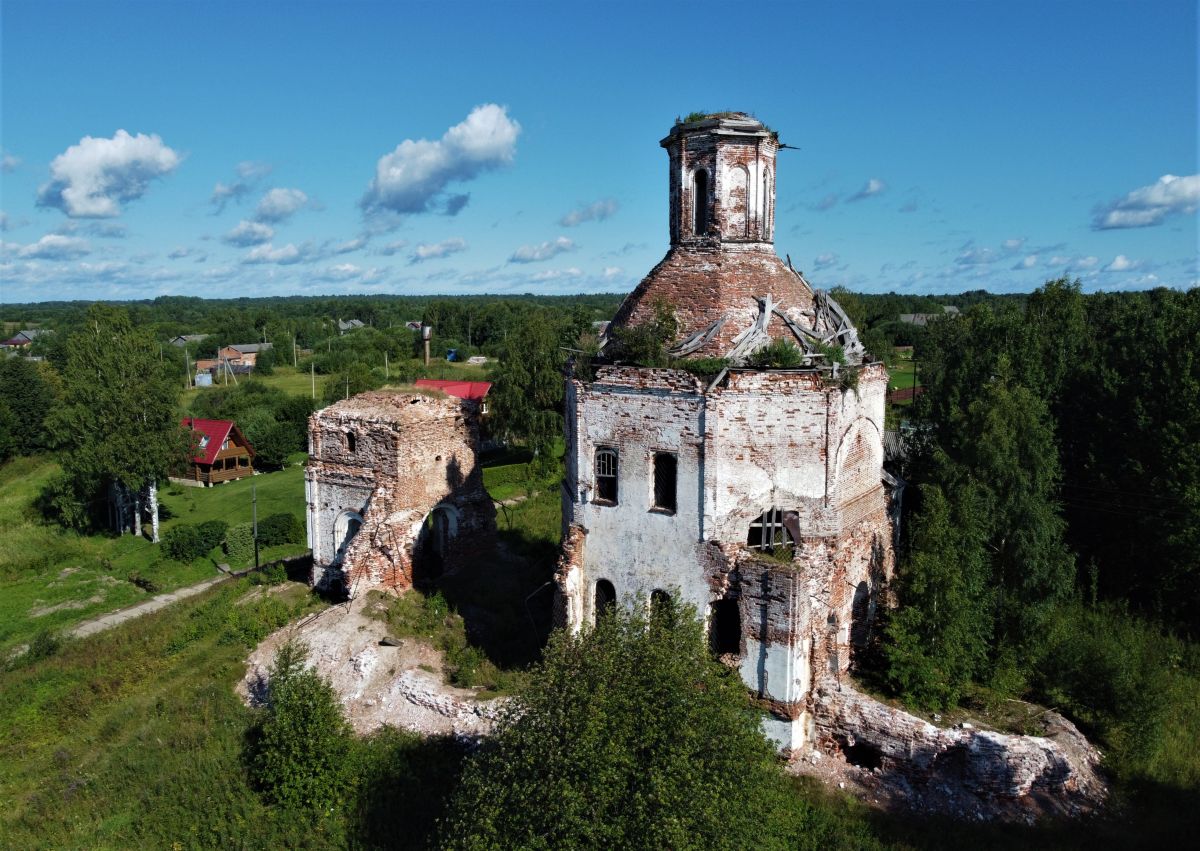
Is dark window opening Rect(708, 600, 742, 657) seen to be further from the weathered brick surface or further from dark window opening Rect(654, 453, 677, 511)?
the weathered brick surface

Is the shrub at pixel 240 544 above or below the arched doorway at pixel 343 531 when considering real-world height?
below

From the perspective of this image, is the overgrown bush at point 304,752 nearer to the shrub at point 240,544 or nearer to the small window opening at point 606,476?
the small window opening at point 606,476

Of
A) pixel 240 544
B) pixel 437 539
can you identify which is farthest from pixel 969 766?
pixel 240 544

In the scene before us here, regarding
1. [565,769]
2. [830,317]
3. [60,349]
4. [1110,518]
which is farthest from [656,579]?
[60,349]

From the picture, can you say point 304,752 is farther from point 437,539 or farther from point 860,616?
point 860,616

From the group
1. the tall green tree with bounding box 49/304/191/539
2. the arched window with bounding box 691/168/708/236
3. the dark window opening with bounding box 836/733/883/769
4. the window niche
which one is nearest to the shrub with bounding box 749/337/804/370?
the window niche

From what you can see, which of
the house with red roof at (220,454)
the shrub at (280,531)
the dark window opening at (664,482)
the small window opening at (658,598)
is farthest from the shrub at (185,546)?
the dark window opening at (664,482)

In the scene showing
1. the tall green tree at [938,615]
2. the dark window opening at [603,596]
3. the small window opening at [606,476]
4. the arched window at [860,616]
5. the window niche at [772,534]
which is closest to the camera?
the tall green tree at [938,615]
